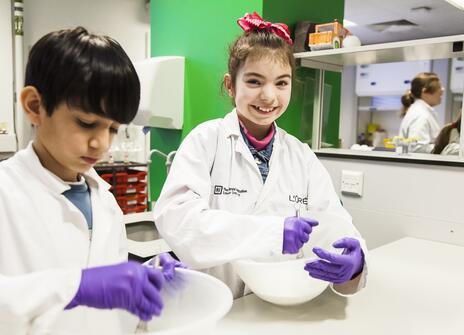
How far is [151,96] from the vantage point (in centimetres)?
226

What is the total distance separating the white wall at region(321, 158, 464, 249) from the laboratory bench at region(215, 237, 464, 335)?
1.13ft

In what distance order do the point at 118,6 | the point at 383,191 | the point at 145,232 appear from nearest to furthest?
the point at 383,191
the point at 145,232
the point at 118,6

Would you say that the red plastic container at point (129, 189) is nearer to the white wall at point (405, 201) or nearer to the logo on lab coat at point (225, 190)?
the white wall at point (405, 201)

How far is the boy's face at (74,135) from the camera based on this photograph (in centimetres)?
69

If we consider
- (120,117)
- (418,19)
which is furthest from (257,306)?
(418,19)

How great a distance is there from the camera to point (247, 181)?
126cm

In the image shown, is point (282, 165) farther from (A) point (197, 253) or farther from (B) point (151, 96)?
→ (B) point (151, 96)

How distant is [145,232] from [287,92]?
1214mm

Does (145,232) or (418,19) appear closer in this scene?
(145,232)

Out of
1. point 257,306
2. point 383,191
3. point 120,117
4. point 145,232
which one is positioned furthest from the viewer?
point 145,232

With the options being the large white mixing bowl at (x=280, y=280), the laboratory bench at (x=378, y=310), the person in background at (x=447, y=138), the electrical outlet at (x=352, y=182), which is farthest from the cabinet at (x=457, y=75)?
the large white mixing bowl at (x=280, y=280)

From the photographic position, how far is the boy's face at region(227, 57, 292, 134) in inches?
47.8

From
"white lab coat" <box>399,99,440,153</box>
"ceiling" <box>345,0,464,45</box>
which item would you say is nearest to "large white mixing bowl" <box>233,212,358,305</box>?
"white lab coat" <box>399,99,440,153</box>

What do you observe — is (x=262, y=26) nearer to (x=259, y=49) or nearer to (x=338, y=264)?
(x=259, y=49)
